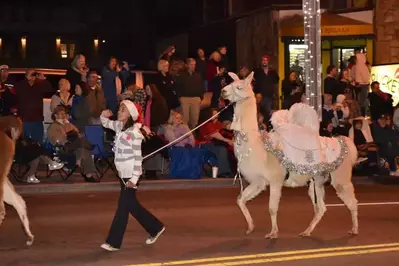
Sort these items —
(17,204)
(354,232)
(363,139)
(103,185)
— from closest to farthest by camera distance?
1. (17,204)
2. (354,232)
3. (103,185)
4. (363,139)

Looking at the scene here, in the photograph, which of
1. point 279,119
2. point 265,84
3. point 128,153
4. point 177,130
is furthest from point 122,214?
point 265,84

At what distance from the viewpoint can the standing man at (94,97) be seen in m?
18.6

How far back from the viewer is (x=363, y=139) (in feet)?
66.2

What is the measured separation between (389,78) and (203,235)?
51.1 ft

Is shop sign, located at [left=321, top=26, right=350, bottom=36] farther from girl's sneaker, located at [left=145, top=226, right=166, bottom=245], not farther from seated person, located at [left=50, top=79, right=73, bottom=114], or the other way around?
girl's sneaker, located at [left=145, top=226, right=166, bottom=245]

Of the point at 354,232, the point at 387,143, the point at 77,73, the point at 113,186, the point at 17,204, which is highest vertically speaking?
the point at 77,73

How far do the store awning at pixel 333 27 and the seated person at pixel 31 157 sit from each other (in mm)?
11280

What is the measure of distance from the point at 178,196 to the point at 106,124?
19.1ft

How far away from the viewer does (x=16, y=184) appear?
55.6 feet

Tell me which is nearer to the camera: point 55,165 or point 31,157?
point 31,157

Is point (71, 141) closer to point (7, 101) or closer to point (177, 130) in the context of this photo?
point (7, 101)

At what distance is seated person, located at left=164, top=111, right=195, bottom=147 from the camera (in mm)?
18516

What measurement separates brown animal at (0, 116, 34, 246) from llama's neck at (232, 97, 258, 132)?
3.07 meters

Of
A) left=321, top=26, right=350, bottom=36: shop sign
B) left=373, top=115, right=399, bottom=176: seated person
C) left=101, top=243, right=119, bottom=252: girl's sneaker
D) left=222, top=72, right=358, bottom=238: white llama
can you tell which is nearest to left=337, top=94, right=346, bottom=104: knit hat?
left=373, top=115, right=399, bottom=176: seated person
